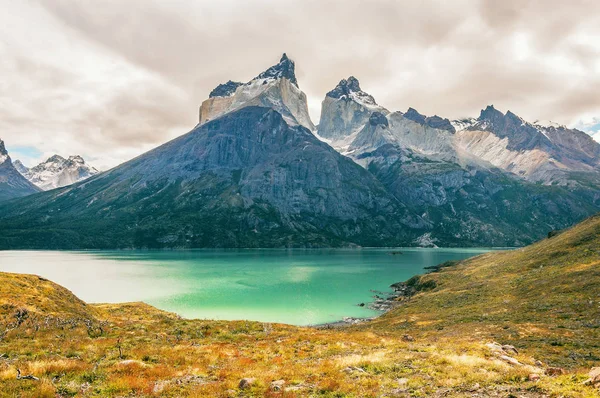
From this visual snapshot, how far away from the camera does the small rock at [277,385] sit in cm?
1895

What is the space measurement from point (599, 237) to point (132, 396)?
97079mm

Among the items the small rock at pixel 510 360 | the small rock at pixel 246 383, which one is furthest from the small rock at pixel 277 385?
the small rock at pixel 510 360

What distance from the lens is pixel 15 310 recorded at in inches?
1500

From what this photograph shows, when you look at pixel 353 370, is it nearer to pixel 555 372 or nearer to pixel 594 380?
pixel 555 372

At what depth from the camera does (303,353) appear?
2898 cm

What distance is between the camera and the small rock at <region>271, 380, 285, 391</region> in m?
19.0

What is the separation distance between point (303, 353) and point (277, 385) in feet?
32.7

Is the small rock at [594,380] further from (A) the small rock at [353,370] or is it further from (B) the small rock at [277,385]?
(B) the small rock at [277,385]

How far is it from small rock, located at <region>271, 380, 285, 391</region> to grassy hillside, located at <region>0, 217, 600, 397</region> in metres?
0.11

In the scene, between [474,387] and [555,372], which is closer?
[474,387]

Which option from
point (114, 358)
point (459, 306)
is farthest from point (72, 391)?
point (459, 306)

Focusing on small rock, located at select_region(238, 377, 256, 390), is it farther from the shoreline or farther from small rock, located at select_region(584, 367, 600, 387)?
the shoreline

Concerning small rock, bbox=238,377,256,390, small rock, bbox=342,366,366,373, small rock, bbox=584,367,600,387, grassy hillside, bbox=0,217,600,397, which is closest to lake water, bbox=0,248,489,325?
grassy hillside, bbox=0,217,600,397

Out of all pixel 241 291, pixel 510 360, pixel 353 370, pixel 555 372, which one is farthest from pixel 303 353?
pixel 241 291
